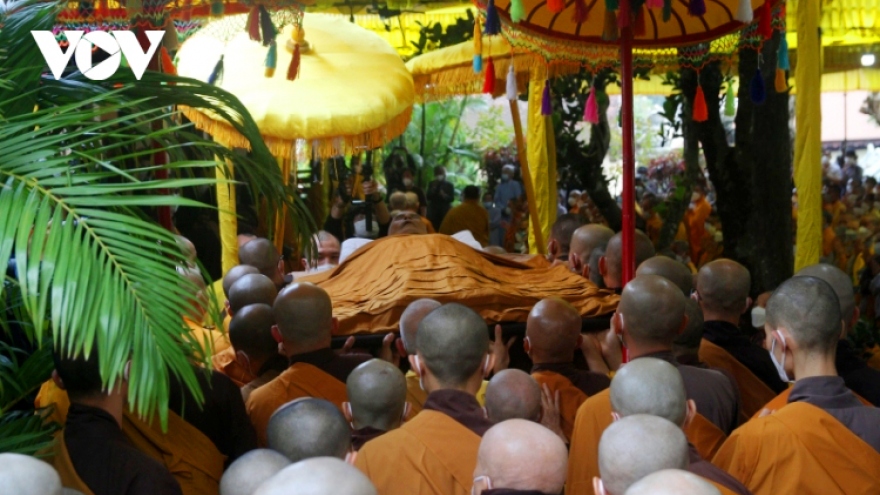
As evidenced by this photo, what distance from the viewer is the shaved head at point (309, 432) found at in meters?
2.88

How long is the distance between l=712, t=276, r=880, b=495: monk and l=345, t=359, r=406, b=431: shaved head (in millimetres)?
975

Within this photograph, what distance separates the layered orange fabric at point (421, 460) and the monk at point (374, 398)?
18cm

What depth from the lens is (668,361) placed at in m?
3.78

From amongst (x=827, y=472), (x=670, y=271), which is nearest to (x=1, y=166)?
(x=827, y=472)

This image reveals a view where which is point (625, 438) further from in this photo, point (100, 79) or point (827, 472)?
point (100, 79)

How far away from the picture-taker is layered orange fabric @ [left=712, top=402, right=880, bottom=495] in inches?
123

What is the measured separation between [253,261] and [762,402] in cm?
282

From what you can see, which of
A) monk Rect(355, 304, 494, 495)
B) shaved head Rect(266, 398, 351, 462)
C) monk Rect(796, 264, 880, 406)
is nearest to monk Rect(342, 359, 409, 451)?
monk Rect(355, 304, 494, 495)

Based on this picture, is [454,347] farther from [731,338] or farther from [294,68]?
[294,68]

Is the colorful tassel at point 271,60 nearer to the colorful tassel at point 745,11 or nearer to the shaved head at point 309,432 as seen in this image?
the colorful tassel at point 745,11

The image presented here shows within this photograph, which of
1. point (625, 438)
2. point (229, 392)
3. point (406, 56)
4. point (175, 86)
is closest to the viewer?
point (625, 438)

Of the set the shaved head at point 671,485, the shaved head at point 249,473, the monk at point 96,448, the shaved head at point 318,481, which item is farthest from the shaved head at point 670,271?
the shaved head at point 318,481

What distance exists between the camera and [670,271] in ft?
16.3

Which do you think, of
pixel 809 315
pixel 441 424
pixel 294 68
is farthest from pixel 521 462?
pixel 294 68
